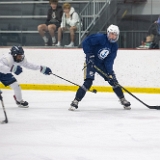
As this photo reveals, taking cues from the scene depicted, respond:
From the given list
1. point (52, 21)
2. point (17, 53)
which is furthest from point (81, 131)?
point (52, 21)

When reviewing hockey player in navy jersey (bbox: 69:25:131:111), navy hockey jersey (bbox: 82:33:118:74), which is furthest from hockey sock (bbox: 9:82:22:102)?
navy hockey jersey (bbox: 82:33:118:74)

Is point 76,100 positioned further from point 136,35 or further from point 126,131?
point 136,35

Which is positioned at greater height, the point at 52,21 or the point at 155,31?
the point at 52,21

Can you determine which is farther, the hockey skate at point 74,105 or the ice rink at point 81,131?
the hockey skate at point 74,105

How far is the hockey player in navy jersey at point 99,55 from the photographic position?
692 centimetres

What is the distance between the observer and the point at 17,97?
732 centimetres

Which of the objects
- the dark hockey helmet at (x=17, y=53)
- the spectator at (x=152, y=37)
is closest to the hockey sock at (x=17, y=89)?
the dark hockey helmet at (x=17, y=53)

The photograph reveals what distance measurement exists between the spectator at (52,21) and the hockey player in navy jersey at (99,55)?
3241mm

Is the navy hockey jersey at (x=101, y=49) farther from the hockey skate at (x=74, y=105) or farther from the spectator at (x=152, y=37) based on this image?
the spectator at (x=152, y=37)

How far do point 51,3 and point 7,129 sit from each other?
198 inches

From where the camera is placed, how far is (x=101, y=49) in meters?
6.99

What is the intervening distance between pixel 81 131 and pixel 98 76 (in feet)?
13.7

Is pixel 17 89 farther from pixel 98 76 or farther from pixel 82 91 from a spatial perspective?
pixel 98 76

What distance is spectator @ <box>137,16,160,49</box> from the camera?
957 centimetres
